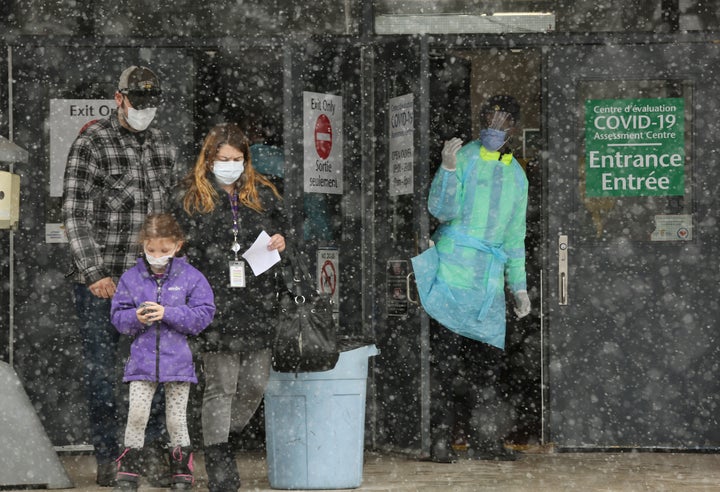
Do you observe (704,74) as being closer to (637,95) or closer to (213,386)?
(637,95)

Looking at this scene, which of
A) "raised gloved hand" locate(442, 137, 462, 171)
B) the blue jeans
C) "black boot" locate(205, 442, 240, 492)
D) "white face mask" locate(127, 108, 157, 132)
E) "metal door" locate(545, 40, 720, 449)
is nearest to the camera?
"black boot" locate(205, 442, 240, 492)

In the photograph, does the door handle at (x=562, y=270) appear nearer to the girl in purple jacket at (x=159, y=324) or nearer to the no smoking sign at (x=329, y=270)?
the no smoking sign at (x=329, y=270)

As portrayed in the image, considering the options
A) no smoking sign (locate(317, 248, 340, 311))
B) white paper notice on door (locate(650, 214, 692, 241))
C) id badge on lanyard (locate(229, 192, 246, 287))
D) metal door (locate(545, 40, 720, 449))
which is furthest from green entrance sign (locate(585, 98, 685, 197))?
id badge on lanyard (locate(229, 192, 246, 287))

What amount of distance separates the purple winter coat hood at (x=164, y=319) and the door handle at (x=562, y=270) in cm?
267

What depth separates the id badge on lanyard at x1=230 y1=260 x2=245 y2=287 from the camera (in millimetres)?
6574

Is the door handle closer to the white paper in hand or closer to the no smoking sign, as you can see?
the no smoking sign

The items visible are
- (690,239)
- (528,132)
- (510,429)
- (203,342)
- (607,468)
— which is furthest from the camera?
(528,132)

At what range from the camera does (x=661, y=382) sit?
27.1ft

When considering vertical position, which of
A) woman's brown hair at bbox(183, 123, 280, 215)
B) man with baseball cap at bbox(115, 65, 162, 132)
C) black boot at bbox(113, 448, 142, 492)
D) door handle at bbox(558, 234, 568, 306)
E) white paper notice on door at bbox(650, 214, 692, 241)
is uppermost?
man with baseball cap at bbox(115, 65, 162, 132)

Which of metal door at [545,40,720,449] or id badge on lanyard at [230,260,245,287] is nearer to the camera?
id badge on lanyard at [230,260,245,287]

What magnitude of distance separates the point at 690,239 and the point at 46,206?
4.00 metres

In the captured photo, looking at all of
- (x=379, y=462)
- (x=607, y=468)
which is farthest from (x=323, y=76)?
(x=607, y=468)

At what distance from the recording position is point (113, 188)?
6969 millimetres

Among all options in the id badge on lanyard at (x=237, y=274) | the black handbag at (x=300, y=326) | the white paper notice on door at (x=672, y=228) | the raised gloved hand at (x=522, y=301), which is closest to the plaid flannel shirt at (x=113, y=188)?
the id badge on lanyard at (x=237, y=274)
